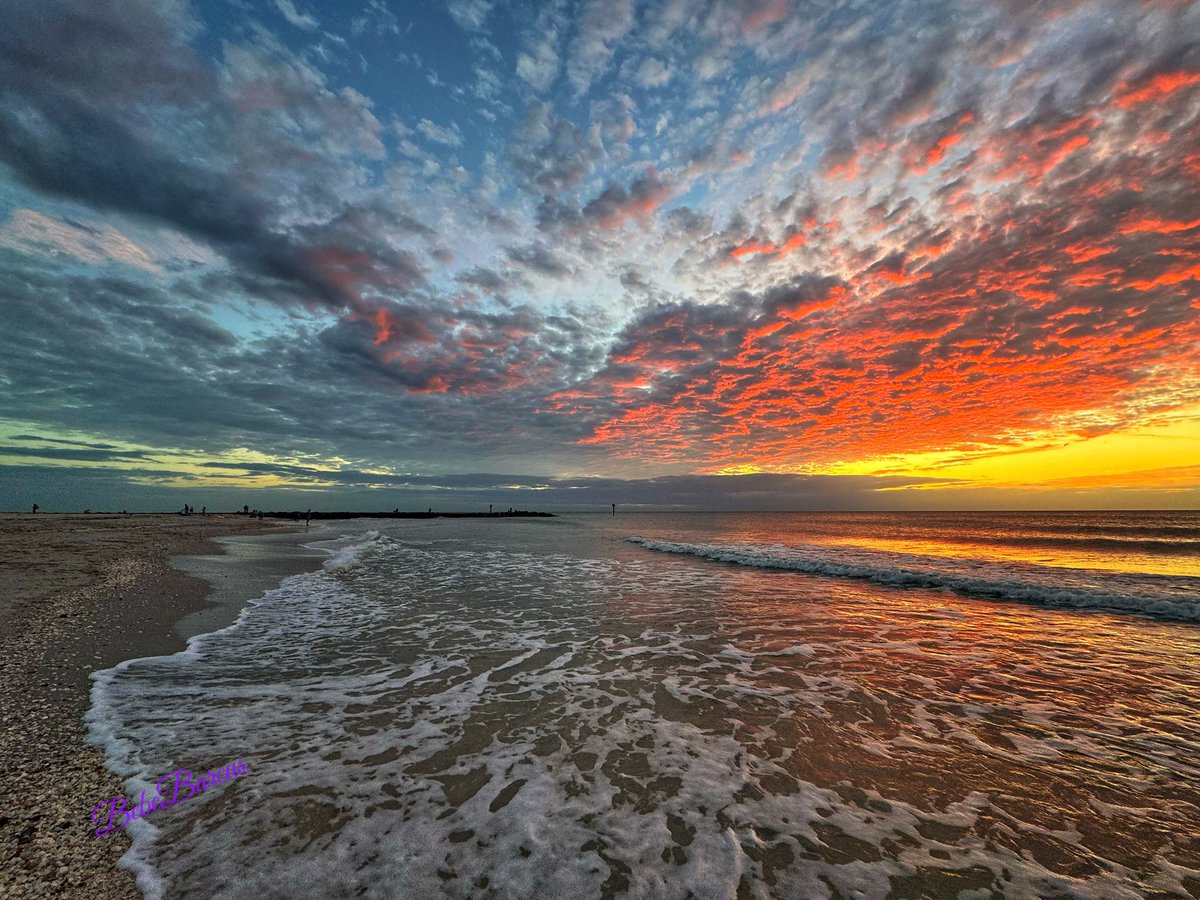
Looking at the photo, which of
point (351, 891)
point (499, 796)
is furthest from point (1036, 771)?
point (351, 891)

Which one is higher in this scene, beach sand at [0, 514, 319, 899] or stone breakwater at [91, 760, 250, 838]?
beach sand at [0, 514, 319, 899]

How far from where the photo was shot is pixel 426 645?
9.77 metres

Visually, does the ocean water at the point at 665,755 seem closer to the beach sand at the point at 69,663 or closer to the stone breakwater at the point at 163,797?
the stone breakwater at the point at 163,797

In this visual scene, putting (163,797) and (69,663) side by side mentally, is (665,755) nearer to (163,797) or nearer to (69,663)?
(163,797)

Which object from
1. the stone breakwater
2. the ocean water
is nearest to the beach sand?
the stone breakwater

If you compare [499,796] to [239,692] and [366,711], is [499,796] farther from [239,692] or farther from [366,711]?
[239,692]

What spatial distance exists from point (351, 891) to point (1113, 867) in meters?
6.02

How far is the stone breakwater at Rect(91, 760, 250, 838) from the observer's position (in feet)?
13.1

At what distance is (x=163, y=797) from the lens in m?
4.43

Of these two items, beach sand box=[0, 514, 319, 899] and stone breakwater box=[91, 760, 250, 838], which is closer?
beach sand box=[0, 514, 319, 899]

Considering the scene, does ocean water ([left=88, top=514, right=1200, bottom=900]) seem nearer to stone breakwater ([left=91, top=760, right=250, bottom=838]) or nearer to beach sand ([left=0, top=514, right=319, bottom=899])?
stone breakwater ([left=91, top=760, right=250, bottom=838])

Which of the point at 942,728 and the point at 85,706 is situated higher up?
the point at 85,706

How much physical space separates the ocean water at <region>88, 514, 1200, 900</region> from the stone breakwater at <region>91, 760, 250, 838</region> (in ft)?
0.46

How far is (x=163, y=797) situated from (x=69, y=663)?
5152 mm
